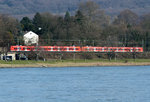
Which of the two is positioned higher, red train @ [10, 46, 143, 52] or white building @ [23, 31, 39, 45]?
white building @ [23, 31, 39, 45]

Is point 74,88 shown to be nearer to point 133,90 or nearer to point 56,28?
point 133,90

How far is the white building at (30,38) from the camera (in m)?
108

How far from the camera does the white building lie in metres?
108

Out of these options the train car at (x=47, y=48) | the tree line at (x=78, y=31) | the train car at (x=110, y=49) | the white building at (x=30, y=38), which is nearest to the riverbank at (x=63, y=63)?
the train car at (x=47, y=48)

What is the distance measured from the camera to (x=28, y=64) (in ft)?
269

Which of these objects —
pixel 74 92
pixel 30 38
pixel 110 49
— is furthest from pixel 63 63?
pixel 74 92

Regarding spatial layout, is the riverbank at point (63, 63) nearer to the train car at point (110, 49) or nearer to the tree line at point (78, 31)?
the train car at point (110, 49)

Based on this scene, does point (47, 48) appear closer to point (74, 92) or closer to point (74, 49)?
point (74, 49)

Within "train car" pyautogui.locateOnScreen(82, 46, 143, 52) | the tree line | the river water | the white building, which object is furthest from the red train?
the river water

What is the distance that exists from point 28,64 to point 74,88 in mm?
39486

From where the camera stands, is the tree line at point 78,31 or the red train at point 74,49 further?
the tree line at point 78,31

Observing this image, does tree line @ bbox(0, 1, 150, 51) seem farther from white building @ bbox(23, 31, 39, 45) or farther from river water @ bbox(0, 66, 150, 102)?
river water @ bbox(0, 66, 150, 102)

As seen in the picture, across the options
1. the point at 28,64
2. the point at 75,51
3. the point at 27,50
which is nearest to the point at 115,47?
the point at 75,51

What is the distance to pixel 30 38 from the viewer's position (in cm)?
11400
